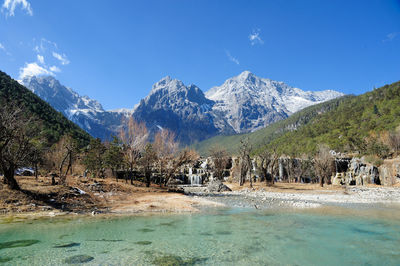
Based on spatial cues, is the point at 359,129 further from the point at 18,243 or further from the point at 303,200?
the point at 18,243

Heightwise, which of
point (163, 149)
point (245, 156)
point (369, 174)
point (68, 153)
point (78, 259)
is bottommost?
point (78, 259)

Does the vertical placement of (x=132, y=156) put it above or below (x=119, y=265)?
above

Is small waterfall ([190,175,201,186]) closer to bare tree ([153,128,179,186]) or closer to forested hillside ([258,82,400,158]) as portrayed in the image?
bare tree ([153,128,179,186])

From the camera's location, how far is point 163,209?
23078 mm

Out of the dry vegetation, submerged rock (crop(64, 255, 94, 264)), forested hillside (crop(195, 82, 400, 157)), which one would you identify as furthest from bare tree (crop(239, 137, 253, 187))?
submerged rock (crop(64, 255, 94, 264))

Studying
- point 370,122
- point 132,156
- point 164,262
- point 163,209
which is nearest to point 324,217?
point 163,209

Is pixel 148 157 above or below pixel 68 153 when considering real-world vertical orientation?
below

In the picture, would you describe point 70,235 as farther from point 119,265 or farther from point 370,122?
point 370,122

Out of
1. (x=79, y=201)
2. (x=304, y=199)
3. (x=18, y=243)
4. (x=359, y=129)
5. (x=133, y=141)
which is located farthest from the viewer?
(x=359, y=129)

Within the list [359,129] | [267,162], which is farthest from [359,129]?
[267,162]

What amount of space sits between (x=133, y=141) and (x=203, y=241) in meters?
25.9

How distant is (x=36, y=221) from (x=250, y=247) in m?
13.9

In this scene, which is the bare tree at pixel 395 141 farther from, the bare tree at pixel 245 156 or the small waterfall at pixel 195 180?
the small waterfall at pixel 195 180

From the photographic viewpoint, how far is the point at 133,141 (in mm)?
36406
